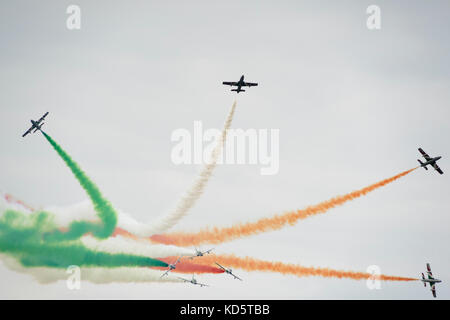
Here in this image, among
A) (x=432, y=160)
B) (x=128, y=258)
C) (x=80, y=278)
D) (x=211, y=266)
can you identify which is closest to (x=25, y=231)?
(x=80, y=278)

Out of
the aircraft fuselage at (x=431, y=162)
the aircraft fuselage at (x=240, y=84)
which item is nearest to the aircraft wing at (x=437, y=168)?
the aircraft fuselage at (x=431, y=162)

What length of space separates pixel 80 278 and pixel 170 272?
12409mm

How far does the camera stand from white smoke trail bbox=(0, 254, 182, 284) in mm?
70500

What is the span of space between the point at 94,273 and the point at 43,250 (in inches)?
306

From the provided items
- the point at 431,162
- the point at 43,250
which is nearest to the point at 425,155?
the point at 431,162

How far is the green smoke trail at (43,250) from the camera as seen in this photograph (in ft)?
232

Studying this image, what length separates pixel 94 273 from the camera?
7131 centimetres

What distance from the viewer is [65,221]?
73062mm

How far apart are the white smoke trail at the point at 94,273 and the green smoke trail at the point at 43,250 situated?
59 cm

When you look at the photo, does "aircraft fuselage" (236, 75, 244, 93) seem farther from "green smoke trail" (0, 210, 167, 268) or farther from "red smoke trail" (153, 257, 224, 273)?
"green smoke trail" (0, 210, 167, 268)

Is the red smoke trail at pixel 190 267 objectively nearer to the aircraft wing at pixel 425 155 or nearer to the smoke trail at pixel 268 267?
the smoke trail at pixel 268 267

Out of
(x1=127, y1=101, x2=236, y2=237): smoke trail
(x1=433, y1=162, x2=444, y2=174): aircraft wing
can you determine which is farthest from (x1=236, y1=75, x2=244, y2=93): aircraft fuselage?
(x1=433, y1=162, x2=444, y2=174): aircraft wing
